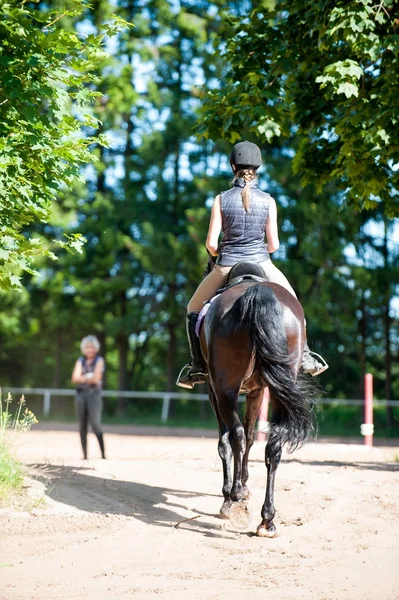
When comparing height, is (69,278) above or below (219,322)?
above

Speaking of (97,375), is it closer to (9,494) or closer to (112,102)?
(9,494)

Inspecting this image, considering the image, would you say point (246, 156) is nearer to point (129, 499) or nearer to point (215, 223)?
point (215, 223)

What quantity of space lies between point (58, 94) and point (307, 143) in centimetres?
563

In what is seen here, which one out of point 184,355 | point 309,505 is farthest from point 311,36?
point 184,355

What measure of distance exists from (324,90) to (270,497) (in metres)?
6.70

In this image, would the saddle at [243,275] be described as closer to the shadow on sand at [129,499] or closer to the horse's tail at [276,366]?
the horse's tail at [276,366]

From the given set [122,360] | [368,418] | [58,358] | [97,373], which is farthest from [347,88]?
[58,358]

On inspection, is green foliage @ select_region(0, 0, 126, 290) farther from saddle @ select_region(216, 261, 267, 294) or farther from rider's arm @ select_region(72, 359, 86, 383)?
rider's arm @ select_region(72, 359, 86, 383)

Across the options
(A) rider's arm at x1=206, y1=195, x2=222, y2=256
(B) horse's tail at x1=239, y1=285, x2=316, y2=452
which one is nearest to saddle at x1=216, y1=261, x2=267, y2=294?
(A) rider's arm at x1=206, y1=195, x2=222, y2=256

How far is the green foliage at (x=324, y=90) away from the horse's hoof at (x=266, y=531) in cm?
537

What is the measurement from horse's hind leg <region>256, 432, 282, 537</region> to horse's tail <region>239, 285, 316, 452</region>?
4 centimetres

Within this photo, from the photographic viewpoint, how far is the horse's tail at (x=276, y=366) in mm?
6777

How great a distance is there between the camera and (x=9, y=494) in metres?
7.71

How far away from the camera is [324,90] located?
11.5m
